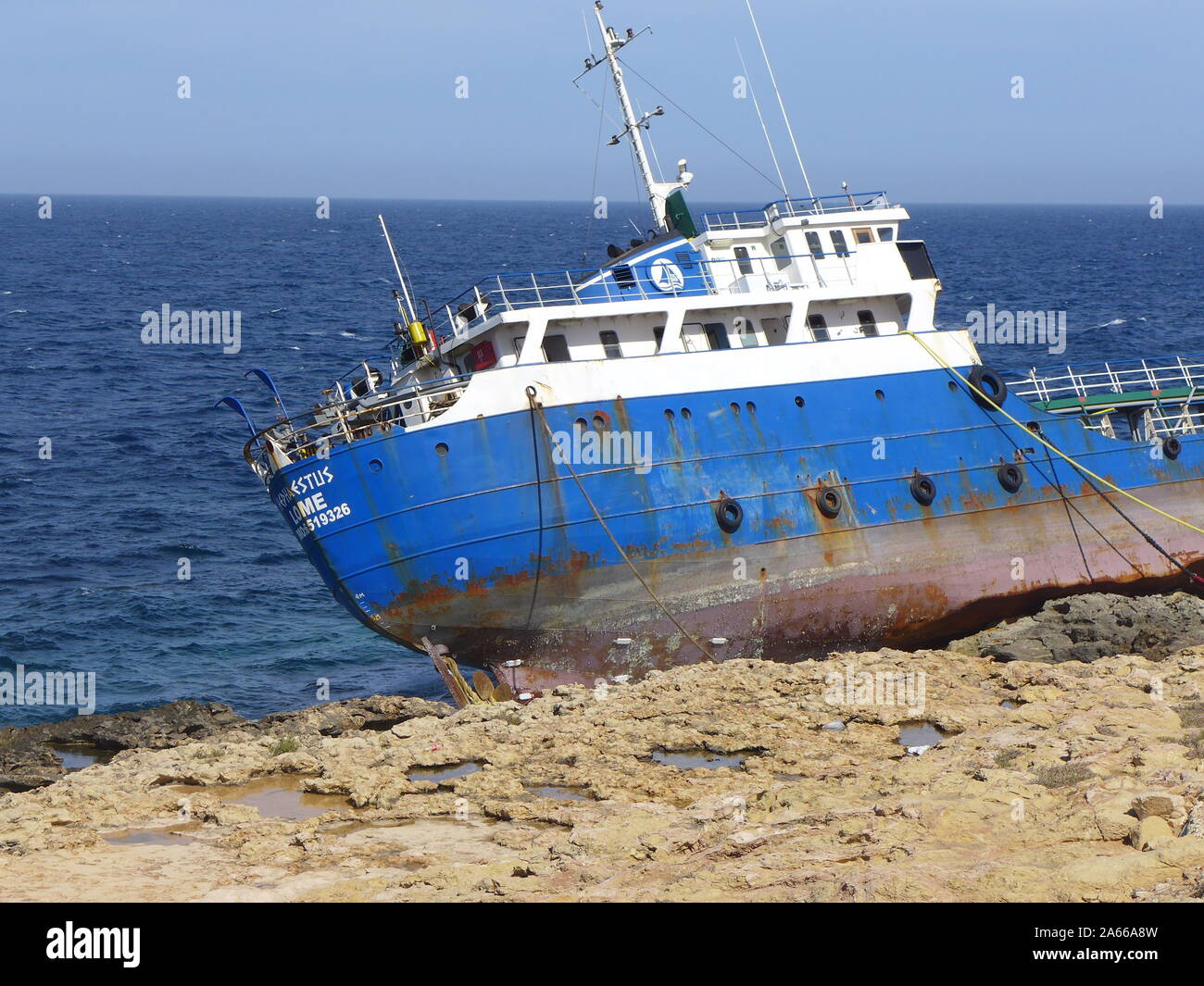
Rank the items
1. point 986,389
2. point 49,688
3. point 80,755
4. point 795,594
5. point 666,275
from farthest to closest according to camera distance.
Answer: point 49,688 → point 986,389 → point 666,275 → point 795,594 → point 80,755

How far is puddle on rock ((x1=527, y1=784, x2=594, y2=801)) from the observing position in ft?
54.8

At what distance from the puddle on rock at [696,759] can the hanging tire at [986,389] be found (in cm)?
1115

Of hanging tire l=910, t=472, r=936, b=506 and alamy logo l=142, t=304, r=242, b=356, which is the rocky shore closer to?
hanging tire l=910, t=472, r=936, b=506

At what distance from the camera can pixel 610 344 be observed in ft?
80.0

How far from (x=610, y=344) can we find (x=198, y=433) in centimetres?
2743

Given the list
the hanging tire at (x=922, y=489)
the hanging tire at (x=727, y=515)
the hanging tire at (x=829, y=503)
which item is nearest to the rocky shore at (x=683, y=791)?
the hanging tire at (x=727, y=515)

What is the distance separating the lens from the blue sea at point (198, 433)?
93.7 feet

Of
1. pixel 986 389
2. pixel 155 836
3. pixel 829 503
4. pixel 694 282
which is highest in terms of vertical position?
pixel 694 282

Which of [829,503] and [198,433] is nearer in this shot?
[829,503]

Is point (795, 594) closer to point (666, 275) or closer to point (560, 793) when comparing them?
point (666, 275)

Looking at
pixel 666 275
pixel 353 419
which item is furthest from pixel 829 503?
pixel 353 419

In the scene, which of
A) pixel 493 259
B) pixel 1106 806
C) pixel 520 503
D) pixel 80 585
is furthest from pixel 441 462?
pixel 493 259

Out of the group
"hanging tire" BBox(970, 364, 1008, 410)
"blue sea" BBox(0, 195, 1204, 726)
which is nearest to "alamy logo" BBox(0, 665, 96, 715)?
"blue sea" BBox(0, 195, 1204, 726)
